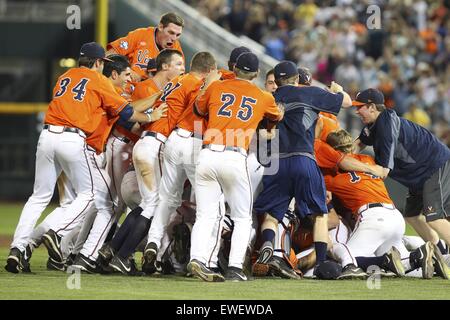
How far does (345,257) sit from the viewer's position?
32.4ft

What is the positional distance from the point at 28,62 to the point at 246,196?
13784mm

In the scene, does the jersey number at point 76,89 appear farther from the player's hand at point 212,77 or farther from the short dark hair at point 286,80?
the short dark hair at point 286,80

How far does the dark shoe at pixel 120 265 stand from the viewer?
9.79 m

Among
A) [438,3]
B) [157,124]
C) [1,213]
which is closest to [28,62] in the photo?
[1,213]

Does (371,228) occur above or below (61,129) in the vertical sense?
below

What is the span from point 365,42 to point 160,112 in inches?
422

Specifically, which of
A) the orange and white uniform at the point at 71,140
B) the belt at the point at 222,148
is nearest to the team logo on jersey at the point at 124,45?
the orange and white uniform at the point at 71,140

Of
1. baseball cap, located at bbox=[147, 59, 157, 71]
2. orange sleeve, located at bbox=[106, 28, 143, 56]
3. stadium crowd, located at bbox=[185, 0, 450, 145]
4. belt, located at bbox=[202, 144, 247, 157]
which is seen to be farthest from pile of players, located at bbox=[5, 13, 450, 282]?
stadium crowd, located at bbox=[185, 0, 450, 145]

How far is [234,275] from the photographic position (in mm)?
9297

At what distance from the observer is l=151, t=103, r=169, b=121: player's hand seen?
10062 mm

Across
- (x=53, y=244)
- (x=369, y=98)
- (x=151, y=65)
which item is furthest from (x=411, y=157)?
(x=53, y=244)

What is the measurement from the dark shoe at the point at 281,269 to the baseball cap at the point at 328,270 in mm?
200

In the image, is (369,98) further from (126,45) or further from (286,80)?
(126,45)

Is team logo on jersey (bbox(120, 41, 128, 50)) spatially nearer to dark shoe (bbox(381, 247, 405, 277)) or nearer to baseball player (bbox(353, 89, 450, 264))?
baseball player (bbox(353, 89, 450, 264))
